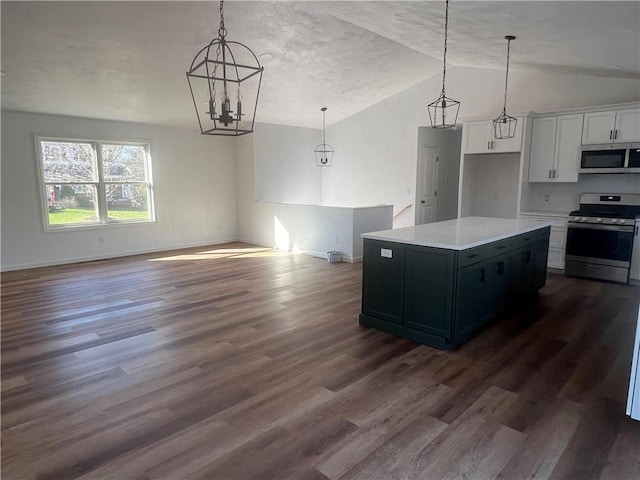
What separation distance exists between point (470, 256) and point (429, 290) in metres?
0.44

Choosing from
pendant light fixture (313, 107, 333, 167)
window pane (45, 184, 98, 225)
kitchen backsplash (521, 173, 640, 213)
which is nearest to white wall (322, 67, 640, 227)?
pendant light fixture (313, 107, 333, 167)

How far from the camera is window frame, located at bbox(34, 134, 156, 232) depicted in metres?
6.21

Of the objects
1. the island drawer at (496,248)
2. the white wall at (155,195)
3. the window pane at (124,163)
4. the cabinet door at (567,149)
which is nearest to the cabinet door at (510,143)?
the cabinet door at (567,149)

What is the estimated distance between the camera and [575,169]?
561 centimetres

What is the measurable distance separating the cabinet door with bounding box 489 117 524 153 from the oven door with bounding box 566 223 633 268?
140cm

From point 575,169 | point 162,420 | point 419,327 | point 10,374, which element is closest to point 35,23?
point 10,374

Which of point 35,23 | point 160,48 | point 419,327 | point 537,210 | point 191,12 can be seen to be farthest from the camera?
point 537,210

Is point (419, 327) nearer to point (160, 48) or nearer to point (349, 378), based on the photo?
point (349, 378)

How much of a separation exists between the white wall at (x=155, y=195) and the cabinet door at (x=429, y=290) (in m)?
5.87

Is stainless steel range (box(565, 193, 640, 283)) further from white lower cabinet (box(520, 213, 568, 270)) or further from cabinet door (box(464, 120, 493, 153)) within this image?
cabinet door (box(464, 120, 493, 153))

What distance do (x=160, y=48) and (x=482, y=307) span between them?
4655mm

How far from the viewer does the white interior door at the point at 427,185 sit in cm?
791

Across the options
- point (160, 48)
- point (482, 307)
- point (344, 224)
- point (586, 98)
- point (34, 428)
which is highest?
point (160, 48)

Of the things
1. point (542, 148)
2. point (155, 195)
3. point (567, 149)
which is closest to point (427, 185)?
point (542, 148)
